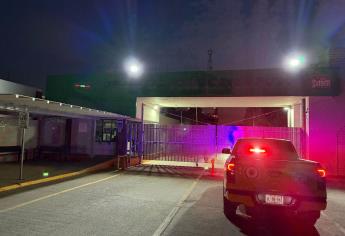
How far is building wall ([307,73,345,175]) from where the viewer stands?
55.4 ft

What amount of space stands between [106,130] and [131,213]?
1323cm

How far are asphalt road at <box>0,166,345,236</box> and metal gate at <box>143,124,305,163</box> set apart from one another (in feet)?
31.3

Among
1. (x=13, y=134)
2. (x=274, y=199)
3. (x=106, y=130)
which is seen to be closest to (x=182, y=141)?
(x=106, y=130)

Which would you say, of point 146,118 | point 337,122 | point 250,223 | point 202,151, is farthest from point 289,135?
point 250,223

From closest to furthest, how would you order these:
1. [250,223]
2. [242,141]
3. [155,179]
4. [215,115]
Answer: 1. [250,223]
2. [242,141]
3. [155,179]
4. [215,115]

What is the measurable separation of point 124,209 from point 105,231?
177cm

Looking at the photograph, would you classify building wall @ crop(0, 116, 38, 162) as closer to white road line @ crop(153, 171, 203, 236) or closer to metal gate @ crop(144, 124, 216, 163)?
metal gate @ crop(144, 124, 216, 163)

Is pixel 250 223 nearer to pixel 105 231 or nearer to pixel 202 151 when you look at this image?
pixel 105 231

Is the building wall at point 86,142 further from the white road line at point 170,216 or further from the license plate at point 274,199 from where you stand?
the license plate at point 274,199

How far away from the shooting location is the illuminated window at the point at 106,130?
19797 mm

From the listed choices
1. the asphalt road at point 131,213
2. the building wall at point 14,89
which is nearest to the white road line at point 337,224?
the asphalt road at point 131,213

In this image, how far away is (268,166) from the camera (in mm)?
6309

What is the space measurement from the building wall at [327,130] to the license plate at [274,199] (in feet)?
40.0

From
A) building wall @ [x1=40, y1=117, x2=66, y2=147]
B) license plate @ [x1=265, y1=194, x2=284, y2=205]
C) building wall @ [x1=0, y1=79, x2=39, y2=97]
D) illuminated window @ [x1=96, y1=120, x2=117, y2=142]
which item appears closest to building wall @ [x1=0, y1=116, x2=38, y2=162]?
building wall @ [x1=40, y1=117, x2=66, y2=147]
